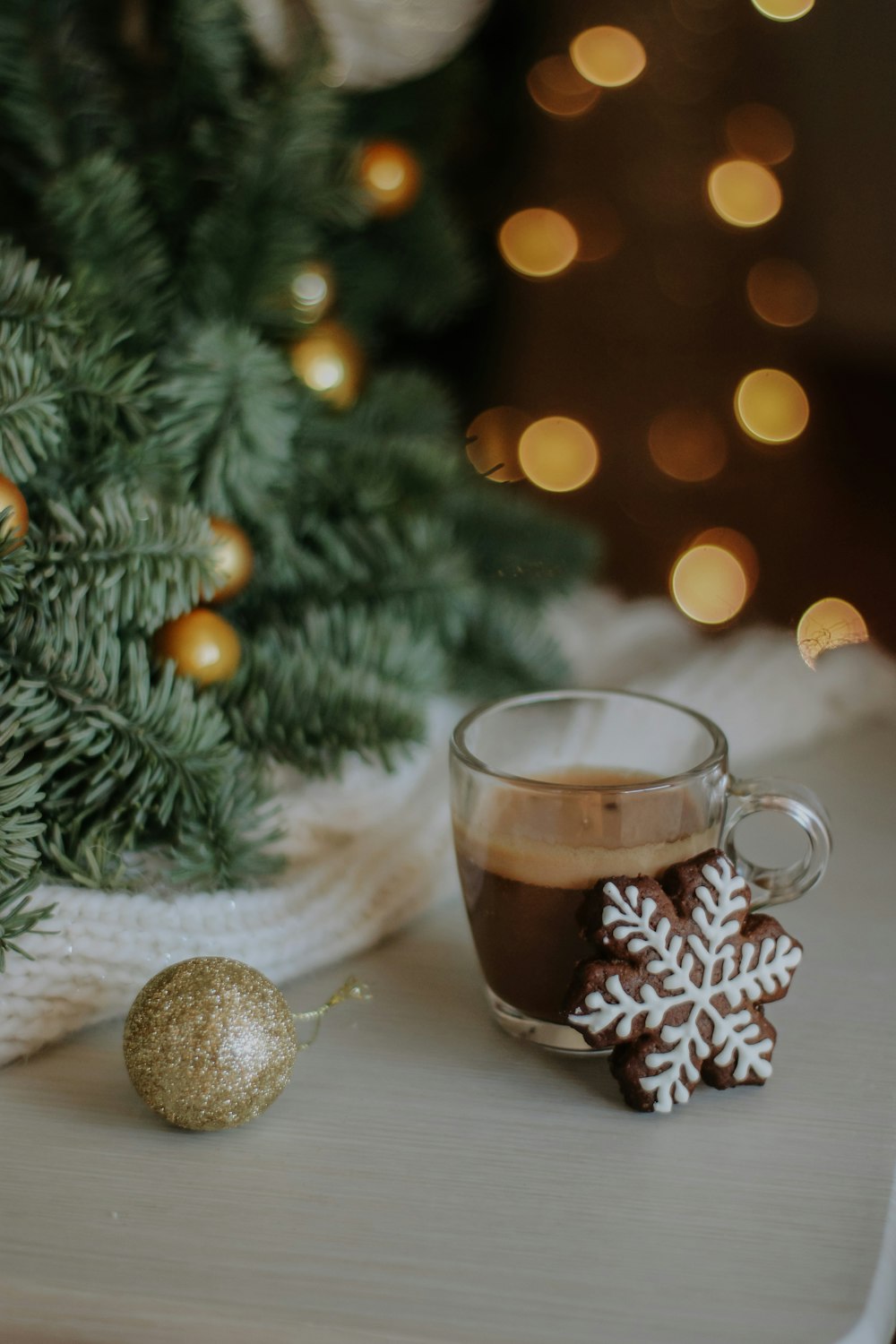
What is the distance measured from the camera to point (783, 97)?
1.24 meters

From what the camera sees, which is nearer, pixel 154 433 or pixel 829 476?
pixel 154 433

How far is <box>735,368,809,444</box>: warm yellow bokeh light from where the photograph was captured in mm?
1345

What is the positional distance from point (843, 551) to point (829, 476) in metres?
0.16

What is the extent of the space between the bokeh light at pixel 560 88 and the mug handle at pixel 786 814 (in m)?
0.95

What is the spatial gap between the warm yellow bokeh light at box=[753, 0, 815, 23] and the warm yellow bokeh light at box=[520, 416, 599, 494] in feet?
1.49

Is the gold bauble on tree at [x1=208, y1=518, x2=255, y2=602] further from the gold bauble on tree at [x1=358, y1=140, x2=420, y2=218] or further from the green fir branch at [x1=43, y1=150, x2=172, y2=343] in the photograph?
the gold bauble on tree at [x1=358, y1=140, x2=420, y2=218]

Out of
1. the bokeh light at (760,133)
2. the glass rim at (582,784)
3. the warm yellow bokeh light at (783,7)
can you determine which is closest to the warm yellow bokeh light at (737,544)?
the bokeh light at (760,133)

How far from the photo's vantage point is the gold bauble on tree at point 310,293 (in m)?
0.73

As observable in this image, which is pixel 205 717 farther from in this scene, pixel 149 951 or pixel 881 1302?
pixel 881 1302

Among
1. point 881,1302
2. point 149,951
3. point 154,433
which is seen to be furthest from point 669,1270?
point 154,433

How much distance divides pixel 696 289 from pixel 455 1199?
1153 mm

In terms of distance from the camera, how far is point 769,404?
4.42 feet

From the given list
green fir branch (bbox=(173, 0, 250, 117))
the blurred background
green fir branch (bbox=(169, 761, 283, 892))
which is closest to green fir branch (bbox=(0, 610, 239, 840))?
green fir branch (bbox=(169, 761, 283, 892))

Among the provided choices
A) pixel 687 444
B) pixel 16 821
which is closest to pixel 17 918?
pixel 16 821
